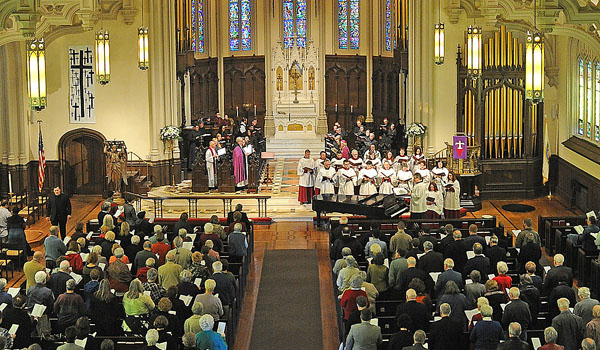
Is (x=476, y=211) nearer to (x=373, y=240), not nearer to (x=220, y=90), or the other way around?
(x=373, y=240)

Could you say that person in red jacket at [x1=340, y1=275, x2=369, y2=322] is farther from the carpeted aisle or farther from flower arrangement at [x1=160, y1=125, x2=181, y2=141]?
flower arrangement at [x1=160, y1=125, x2=181, y2=141]

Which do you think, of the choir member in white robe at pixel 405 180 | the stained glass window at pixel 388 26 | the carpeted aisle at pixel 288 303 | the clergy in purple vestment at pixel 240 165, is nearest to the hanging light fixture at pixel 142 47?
the clergy in purple vestment at pixel 240 165

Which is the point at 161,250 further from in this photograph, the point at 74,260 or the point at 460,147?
the point at 460,147

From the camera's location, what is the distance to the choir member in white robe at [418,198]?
26.3 meters

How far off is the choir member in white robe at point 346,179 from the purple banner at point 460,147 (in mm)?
3303

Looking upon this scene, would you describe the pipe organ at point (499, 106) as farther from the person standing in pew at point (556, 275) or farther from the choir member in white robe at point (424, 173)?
the person standing in pew at point (556, 275)

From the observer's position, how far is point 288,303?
20828 mm

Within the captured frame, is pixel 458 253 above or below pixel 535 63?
below

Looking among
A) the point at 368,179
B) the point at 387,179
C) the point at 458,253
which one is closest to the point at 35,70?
the point at 458,253

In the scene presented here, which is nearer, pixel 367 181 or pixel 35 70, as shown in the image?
pixel 35 70

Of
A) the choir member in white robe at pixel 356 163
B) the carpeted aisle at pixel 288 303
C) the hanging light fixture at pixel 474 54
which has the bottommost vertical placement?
the carpeted aisle at pixel 288 303

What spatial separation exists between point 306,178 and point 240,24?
14.3 metres

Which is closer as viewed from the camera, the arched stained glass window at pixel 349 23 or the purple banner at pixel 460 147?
the purple banner at pixel 460 147

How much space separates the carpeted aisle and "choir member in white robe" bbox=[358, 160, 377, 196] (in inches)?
149
